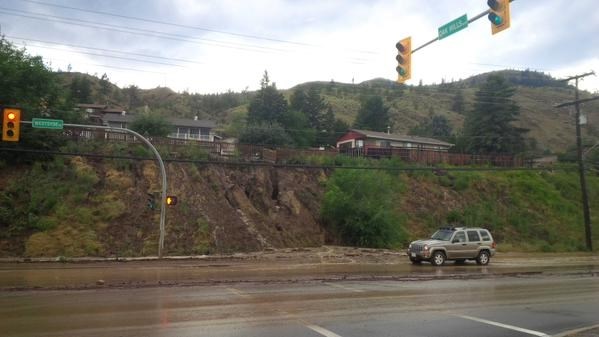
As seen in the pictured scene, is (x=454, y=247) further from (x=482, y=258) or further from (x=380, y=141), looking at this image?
(x=380, y=141)

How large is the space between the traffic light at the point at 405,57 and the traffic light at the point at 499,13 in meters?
3.32

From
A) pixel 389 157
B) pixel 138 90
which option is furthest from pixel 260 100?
pixel 138 90

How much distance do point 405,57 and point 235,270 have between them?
11.9 metres

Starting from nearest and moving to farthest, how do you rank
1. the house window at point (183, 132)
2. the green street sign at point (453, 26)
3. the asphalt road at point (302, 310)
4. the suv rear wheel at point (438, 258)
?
the asphalt road at point (302, 310)
the green street sign at point (453, 26)
the suv rear wheel at point (438, 258)
the house window at point (183, 132)

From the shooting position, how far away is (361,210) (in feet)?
118

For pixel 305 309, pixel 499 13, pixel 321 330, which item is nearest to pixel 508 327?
pixel 321 330

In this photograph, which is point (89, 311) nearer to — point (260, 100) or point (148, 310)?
point (148, 310)

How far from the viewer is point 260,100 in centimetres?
8550

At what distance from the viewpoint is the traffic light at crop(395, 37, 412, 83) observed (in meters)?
14.3

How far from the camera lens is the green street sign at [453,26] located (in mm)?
12016

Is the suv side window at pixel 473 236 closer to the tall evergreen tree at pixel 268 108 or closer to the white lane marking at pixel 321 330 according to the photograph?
the white lane marking at pixel 321 330

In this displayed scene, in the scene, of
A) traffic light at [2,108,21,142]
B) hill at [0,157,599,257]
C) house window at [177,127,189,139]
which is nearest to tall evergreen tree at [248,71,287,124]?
house window at [177,127,189,139]

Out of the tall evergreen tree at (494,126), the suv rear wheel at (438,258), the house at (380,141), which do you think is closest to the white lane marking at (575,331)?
the suv rear wheel at (438,258)

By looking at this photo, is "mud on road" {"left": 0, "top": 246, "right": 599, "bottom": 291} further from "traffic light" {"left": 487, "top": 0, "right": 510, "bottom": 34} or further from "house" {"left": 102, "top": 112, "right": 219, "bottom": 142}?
"house" {"left": 102, "top": 112, "right": 219, "bottom": 142}
